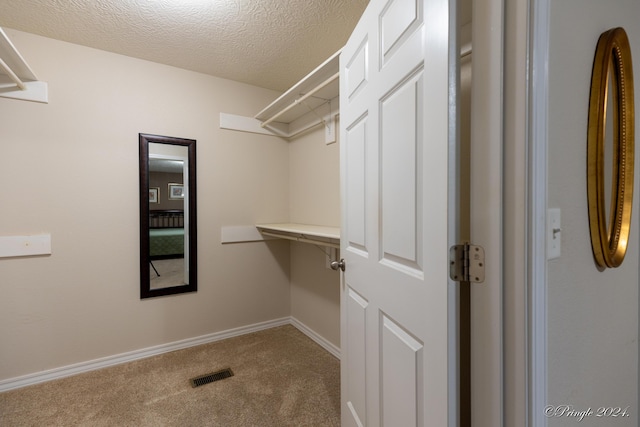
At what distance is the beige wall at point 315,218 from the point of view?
2346 mm


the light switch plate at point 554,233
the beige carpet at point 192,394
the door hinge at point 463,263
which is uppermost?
the light switch plate at point 554,233

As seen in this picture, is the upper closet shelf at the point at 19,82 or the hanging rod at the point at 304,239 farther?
the hanging rod at the point at 304,239

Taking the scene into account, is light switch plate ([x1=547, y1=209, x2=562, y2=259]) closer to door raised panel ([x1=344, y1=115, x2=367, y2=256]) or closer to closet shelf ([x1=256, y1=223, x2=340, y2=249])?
door raised panel ([x1=344, y1=115, x2=367, y2=256])

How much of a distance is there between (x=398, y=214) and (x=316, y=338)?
1.97 metres

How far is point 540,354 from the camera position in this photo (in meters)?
0.61

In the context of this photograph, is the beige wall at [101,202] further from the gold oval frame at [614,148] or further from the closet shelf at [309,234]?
the gold oval frame at [614,148]

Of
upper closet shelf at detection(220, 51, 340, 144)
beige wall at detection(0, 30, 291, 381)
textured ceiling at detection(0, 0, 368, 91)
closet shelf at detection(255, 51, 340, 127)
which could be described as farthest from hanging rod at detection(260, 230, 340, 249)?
textured ceiling at detection(0, 0, 368, 91)

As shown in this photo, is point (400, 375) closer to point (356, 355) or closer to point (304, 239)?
point (356, 355)

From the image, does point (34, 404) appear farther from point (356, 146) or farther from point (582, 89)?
point (582, 89)

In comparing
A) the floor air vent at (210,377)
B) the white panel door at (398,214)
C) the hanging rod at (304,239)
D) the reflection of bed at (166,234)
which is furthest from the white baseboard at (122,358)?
the white panel door at (398,214)

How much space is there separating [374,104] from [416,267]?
2.07ft

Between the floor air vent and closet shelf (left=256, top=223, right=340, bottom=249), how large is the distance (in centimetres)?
108

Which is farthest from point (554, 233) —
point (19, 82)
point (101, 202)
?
point (19, 82)

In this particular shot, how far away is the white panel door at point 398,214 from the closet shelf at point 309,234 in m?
0.43
